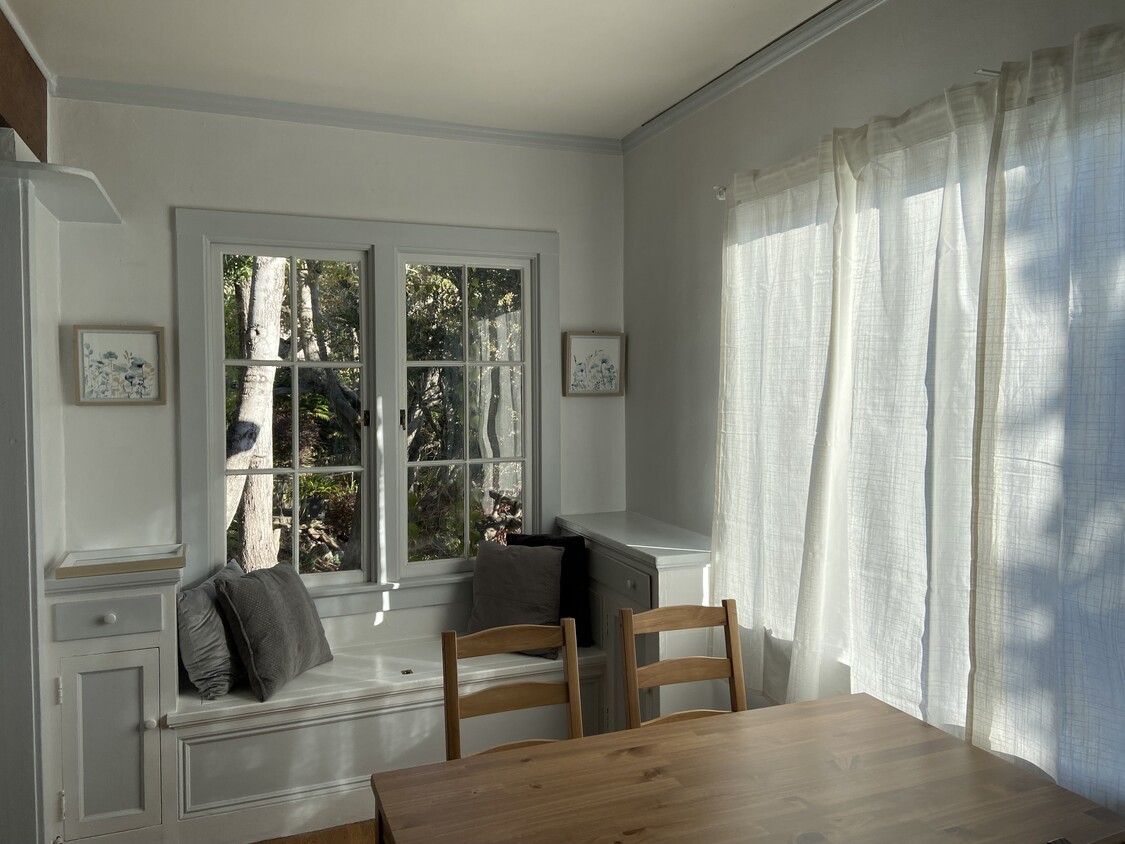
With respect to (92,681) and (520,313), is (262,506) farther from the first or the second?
(520,313)

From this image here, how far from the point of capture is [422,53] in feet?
9.24

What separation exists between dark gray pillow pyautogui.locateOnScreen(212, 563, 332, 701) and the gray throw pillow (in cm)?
74

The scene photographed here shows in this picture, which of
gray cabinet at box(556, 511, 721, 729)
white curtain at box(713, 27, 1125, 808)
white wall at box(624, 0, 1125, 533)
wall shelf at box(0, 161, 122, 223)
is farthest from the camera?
gray cabinet at box(556, 511, 721, 729)

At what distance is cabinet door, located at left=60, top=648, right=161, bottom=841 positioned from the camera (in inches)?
104

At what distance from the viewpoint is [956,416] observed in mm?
1999

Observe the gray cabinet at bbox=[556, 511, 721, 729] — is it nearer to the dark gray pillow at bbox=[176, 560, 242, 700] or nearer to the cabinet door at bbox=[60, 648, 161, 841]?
the dark gray pillow at bbox=[176, 560, 242, 700]

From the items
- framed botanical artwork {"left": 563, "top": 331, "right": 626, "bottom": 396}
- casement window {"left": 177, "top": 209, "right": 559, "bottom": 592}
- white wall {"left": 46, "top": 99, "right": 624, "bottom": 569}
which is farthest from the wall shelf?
framed botanical artwork {"left": 563, "top": 331, "right": 626, "bottom": 396}

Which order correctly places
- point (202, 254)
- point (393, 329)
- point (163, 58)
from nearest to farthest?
point (163, 58)
point (202, 254)
point (393, 329)

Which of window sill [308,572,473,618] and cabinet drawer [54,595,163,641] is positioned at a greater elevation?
cabinet drawer [54,595,163,641]

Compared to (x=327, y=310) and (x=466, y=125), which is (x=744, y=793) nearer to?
(x=327, y=310)

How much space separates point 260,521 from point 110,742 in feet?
3.25

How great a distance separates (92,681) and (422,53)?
2.44m

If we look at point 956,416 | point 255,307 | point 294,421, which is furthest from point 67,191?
point 956,416

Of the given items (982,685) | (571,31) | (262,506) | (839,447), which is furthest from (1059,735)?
(262,506)
